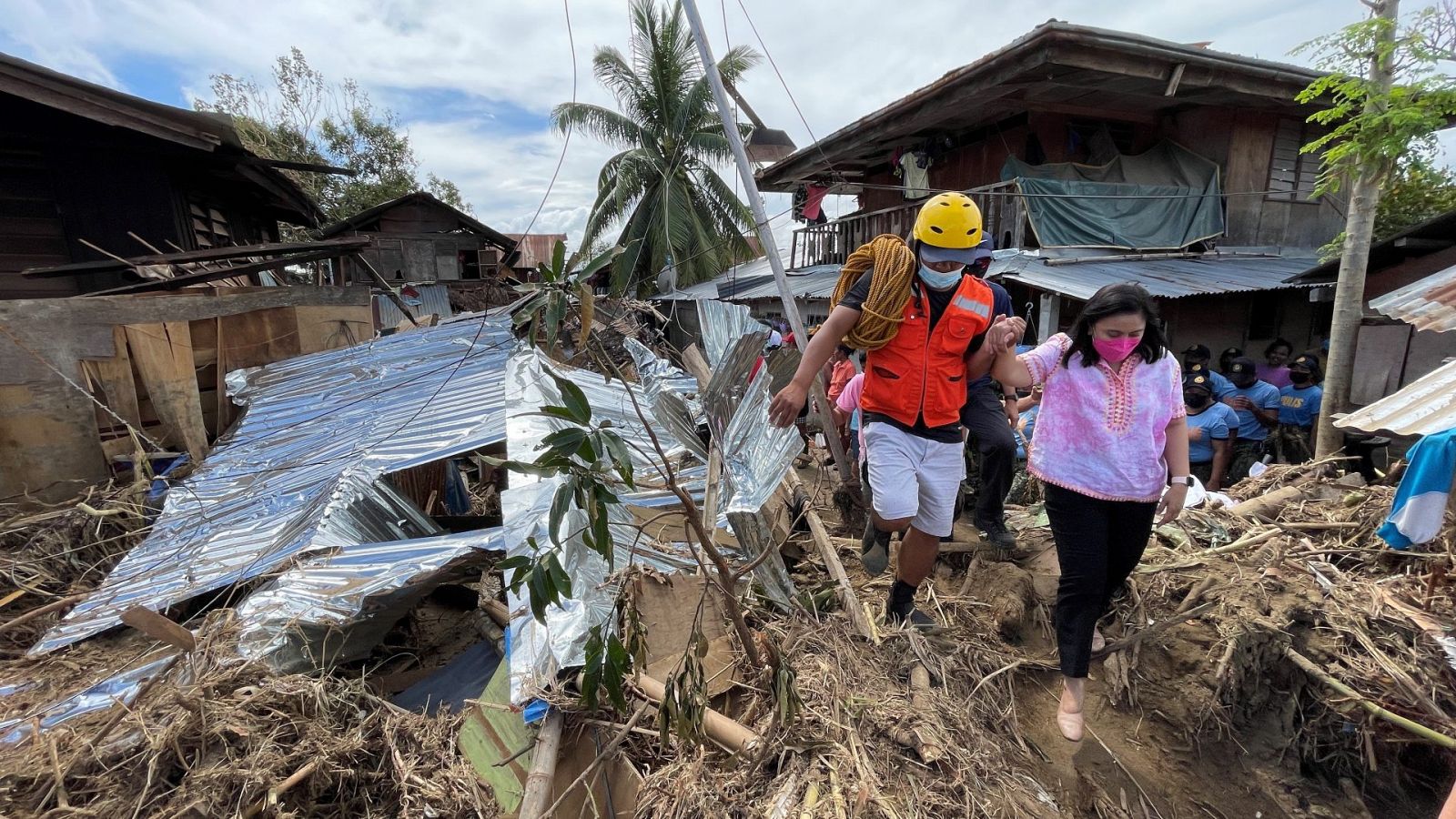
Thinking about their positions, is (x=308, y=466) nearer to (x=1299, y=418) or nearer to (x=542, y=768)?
(x=542, y=768)

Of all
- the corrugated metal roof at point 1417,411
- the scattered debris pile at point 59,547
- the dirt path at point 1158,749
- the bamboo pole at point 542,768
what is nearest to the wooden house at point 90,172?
the scattered debris pile at point 59,547

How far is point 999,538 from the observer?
3240mm

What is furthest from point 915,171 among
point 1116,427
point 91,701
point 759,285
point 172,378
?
point 91,701

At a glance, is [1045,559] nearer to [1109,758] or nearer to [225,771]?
[1109,758]

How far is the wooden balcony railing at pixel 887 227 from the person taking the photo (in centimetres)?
805

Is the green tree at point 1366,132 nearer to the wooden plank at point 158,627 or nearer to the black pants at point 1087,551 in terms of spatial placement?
the black pants at point 1087,551

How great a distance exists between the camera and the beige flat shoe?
7.21 ft

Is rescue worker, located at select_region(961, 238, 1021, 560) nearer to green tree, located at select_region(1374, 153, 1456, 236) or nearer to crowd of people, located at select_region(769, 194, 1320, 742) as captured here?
crowd of people, located at select_region(769, 194, 1320, 742)

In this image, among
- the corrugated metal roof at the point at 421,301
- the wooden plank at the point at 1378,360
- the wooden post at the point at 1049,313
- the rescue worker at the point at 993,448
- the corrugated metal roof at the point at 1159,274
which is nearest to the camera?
the rescue worker at the point at 993,448

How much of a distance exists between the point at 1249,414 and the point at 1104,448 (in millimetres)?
4239

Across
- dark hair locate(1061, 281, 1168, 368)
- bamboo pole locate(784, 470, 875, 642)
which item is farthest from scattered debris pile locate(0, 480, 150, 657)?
dark hair locate(1061, 281, 1168, 368)

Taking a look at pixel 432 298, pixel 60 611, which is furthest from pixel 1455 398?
pixel 432 298

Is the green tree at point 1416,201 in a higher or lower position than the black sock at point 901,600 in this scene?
higher

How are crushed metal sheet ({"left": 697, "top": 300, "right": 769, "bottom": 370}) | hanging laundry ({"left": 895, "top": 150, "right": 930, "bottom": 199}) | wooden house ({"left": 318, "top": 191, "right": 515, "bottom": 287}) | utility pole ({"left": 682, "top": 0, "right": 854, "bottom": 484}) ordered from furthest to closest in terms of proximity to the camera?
wooden house ({"left": 318, "top": 191, "right": 515, "bottom": 287}) → hanging laundry ({"left": 895, "top": 150, "right": 930, "bottom": 199}) → crushed metal sheet ({"left": 697, "top": 300, "right": 769, "bottom": 370}) → utility pole ({"left": 682, "top": 0, "right": 854, "bottom": 484})
